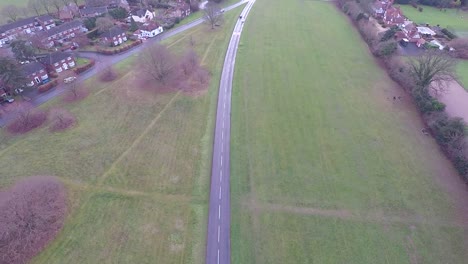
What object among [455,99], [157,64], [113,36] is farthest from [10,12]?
[455,99]

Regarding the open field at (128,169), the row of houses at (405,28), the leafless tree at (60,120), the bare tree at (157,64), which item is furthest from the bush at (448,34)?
the leafless tree at (60,120)

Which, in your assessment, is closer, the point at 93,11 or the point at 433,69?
the point at 433,69

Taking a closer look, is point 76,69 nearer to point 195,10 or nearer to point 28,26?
point 28,26

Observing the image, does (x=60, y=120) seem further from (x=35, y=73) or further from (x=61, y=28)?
(x=61, y=28)

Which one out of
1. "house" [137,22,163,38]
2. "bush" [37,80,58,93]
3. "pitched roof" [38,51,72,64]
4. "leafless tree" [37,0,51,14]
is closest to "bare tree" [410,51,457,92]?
"house" [137,22,163,38]

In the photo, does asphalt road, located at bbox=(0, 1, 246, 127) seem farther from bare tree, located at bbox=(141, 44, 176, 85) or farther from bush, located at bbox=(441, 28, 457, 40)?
bush, located at bbox=(441, 28, 457, 40)
